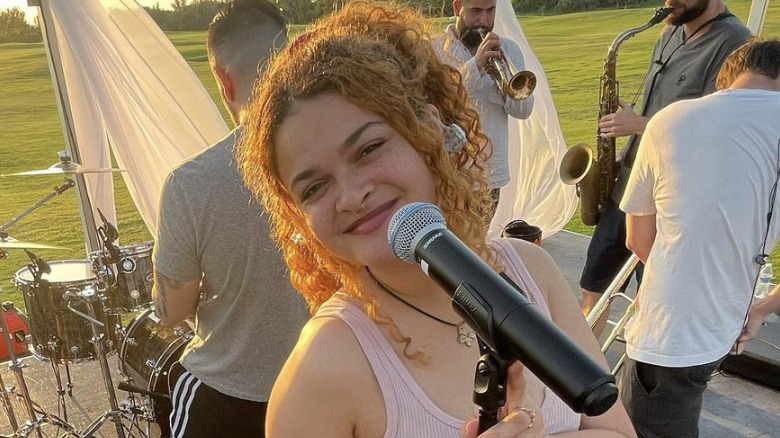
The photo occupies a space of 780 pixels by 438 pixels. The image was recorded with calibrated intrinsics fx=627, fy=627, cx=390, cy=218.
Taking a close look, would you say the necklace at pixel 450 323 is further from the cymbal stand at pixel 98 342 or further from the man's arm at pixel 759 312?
the cymbal stand at pixel 98 342

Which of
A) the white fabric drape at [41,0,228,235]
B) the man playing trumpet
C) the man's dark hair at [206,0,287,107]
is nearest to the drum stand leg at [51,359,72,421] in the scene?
the white fabric drape at [41,0,228,235]

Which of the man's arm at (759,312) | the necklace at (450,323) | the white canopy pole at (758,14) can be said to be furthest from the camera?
the white canopy pole at (758,14)

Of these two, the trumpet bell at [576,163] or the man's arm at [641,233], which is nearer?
the man's arm at [641,233]

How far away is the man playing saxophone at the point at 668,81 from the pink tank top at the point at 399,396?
3.00 meters

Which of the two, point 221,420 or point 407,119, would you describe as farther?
point 221,420

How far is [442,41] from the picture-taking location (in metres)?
1.55

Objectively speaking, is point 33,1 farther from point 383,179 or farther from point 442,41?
point 383,179

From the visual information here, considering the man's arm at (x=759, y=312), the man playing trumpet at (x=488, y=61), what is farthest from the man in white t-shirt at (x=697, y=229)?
the man playing trumpet at (x=488, y=61)

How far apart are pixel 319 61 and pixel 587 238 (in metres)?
6.12

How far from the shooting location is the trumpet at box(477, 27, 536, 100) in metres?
4.28

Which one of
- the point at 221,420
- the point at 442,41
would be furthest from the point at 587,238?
the point at 442,41

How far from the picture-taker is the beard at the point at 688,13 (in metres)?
3.63

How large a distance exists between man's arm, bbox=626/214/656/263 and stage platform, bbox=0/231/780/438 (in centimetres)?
145

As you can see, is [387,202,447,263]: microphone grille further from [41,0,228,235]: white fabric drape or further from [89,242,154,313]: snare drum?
[41,0,228,235]: white fabric drape
